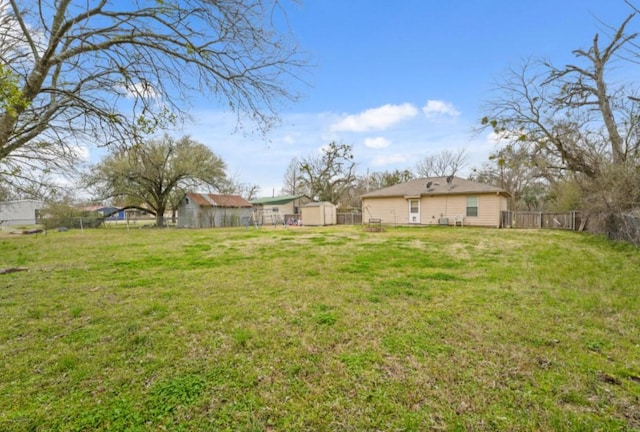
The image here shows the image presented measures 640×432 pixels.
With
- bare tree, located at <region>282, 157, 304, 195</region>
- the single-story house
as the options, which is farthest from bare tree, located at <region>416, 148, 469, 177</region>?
the single-story house

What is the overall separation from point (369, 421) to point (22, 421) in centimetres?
211

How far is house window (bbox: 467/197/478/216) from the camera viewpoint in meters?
16.6

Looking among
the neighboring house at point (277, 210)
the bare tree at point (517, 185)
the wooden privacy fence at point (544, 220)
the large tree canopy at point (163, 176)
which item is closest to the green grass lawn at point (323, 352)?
the wooden privacy fence at point (544, 220)

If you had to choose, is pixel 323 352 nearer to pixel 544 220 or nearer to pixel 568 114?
pixel 568 114

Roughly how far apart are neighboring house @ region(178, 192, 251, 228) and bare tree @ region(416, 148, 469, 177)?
2063cm

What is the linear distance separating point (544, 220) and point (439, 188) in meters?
5.62

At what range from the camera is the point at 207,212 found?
74.0 feet

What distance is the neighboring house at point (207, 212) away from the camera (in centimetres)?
2223

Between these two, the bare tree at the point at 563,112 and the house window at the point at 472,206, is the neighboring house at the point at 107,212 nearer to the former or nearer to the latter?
the house window at the point at 472,206

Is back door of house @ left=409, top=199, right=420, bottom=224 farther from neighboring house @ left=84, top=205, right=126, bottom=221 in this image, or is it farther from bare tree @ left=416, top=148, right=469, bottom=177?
neighboring house @ left=84, top=205, right=126, bottom=221

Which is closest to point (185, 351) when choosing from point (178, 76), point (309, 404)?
point (309, 404)

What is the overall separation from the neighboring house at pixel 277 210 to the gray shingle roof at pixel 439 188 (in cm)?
1009

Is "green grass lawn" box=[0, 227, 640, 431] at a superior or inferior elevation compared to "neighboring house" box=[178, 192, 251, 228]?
inferior

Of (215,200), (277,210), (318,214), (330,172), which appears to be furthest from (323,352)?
(330,172)
